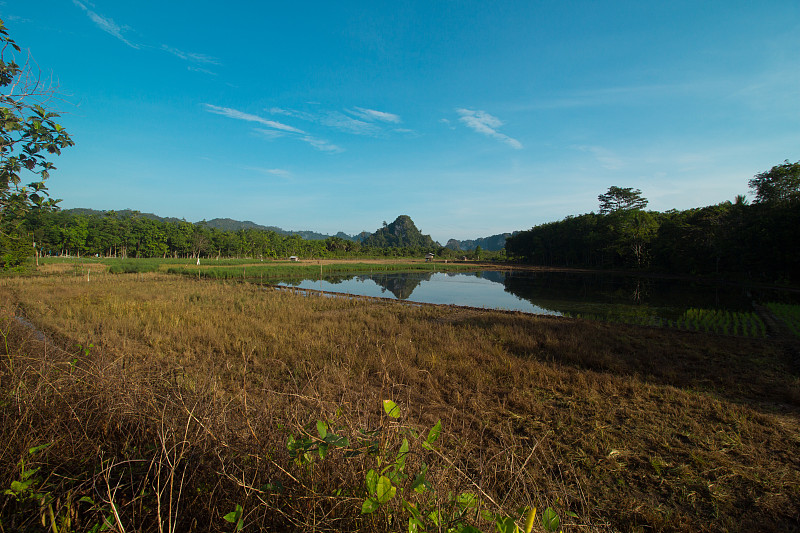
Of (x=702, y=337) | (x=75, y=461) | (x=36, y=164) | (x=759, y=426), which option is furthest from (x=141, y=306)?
(x=702, y=337)

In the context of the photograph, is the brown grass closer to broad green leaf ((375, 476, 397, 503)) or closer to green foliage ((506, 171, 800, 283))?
broad green leaf ((375, 476, 397, 503))

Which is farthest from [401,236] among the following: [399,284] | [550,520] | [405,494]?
[550,520]

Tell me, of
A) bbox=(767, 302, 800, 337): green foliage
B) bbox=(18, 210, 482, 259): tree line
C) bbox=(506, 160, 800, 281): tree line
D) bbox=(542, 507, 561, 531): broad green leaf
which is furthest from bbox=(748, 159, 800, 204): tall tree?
bbox=(18, 210, 482, 259): tree line

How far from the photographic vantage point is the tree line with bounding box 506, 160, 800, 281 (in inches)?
996

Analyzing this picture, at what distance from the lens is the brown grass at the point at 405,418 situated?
5.09ft

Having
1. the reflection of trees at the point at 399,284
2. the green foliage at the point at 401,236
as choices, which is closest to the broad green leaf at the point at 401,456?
the reflection of trees at the point at 399,284

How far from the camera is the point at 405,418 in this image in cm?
184

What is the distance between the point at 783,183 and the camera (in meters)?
28.6

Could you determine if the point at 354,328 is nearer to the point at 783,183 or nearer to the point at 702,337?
the point at 702,337

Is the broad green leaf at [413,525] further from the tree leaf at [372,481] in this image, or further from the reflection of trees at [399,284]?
the reflection of trees at [399,284]

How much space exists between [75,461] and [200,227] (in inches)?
3273

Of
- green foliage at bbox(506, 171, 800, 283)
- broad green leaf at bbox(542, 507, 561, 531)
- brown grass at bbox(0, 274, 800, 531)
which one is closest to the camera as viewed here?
broad green leaf at bbox(542, 507, 561, 531)

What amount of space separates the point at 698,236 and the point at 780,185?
7.77 metres

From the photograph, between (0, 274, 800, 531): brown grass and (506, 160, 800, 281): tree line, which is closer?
(0, 274, 800, 531): brown grass
